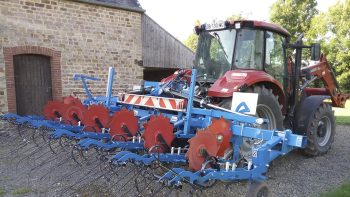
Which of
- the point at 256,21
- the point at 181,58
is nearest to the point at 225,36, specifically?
the point at 256,21

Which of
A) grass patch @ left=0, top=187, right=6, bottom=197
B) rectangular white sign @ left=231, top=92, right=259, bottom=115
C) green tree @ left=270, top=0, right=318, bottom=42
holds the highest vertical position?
green tree @ left=270, top=0, right=318, bottom=42

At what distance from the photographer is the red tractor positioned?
4.54 metres

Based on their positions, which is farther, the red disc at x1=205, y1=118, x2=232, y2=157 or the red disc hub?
the red disc at x1=205, y1=118, x2=232, y2=157

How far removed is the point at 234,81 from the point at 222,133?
1.33 meters

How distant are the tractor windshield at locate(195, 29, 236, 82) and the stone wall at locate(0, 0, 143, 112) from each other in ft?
15.6

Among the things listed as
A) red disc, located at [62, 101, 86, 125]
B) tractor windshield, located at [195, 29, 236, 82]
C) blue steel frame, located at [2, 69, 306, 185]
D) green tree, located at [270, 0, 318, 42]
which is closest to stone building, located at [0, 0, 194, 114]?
red disc, located at [62, 101, 86, 125]

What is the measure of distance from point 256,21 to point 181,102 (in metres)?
1.75

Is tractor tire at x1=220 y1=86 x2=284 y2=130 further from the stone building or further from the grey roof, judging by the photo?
the grey roof

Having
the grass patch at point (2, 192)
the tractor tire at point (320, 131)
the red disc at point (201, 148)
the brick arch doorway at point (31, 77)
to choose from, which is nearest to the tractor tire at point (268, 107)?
the tractor tire at point (320, 131)

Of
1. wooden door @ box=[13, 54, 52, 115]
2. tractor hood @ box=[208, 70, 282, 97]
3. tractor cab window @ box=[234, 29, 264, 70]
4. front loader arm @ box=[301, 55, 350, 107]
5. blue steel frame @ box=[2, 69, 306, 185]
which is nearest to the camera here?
blue steel frame @ box=[2, 69, 306, 185]

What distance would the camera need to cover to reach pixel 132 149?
4.03 meters

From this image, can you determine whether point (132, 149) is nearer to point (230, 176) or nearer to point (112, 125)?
→ point (112, 125)

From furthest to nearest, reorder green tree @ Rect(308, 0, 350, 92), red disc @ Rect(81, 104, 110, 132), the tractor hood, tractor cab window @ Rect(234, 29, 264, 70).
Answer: green tree @ Rect(308, 0, 350, 92) → tractor cab window @ Rect(234, 29, 264, 70) → red disc @ Rect(81, 104, 110, 132) → the tractor hood

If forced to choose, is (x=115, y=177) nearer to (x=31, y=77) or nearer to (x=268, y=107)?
(x=268, y=107)
